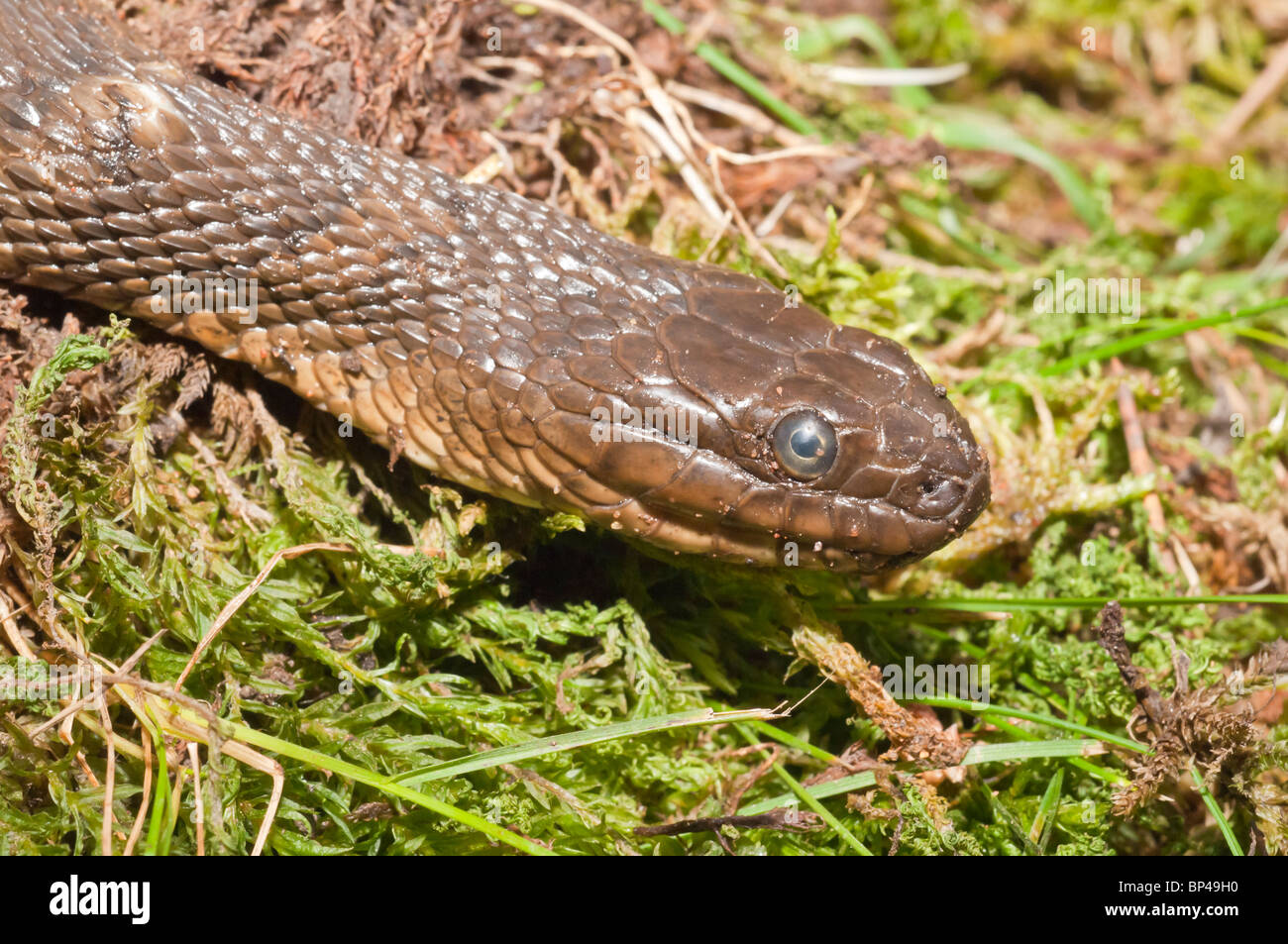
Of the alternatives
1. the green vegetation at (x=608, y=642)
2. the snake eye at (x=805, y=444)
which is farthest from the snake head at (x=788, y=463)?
the green vegetation at (x=608, y=642)

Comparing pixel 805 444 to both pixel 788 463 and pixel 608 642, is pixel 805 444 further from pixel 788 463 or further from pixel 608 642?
pixel 608 642

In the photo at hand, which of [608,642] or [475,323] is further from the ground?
[475,323]

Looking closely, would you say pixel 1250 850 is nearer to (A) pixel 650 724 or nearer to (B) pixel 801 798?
(B) pixel 801 798

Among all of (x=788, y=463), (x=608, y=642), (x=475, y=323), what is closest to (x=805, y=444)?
(x=788, y=463)

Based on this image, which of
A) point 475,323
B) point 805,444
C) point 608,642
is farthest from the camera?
point 608,642

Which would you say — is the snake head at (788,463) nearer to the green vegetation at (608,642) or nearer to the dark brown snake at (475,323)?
the dark brown snake at (475,323)

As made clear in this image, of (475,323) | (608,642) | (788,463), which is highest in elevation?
(475,323)

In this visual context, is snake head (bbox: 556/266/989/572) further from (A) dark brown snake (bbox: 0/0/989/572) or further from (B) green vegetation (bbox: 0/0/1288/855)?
(B) green vegetation (bbox: 0/0/1288/855)
